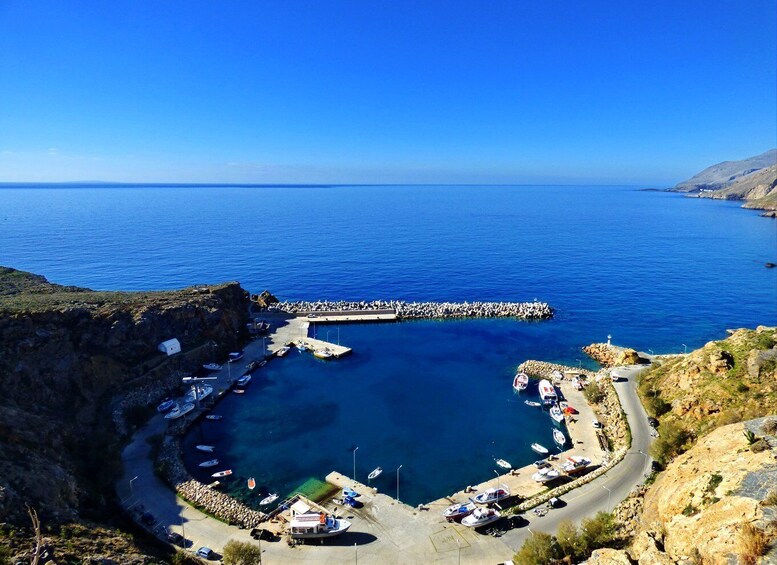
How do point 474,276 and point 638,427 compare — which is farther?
point 474,276

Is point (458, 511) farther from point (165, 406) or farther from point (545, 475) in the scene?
point (165, 406)

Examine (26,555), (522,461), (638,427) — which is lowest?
(522,461)

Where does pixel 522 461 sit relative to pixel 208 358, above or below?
below

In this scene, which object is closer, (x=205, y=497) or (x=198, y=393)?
(x=205, y=497)

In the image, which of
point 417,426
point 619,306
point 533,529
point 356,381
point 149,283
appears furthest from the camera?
point 149,283

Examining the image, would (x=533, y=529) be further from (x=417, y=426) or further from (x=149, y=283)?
(x=149, y=283)

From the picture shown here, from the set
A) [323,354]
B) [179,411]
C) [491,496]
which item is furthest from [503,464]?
[179,411]

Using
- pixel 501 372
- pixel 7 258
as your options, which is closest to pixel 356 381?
pixel 501 372
